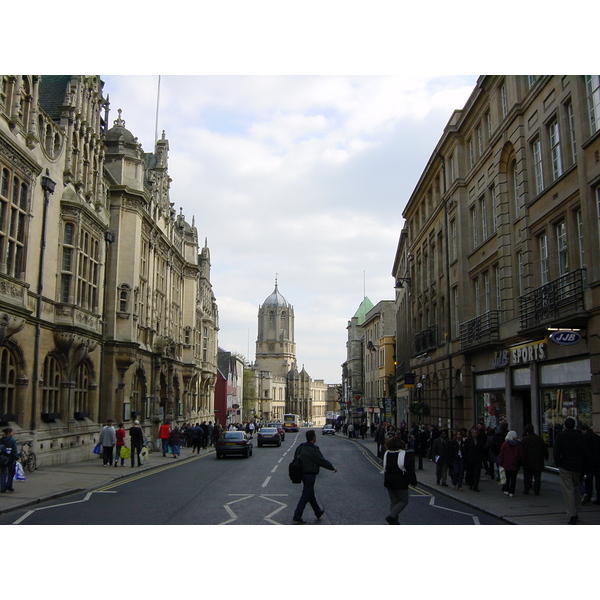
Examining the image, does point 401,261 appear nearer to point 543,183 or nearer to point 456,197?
point 456,197

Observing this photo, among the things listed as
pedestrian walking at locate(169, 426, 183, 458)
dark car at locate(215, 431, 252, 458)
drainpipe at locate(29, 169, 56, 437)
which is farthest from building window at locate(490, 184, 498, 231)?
pedestrian walking at locate(169, 426, 183, 458)

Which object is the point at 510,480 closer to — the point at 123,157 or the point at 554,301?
the point at 554,301

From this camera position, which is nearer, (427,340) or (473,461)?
(473,461)

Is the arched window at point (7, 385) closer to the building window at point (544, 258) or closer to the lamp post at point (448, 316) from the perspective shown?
the building window at point (544, 258)

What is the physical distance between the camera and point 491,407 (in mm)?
24469

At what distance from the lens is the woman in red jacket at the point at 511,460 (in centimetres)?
1510

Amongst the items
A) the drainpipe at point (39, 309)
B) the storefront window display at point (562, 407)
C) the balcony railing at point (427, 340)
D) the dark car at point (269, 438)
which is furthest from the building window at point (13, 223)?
the dark car at point (269, 438)

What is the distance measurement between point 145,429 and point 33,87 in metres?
20.8

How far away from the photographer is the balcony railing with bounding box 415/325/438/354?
34.1 m

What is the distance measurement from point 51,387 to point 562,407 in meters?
18.3

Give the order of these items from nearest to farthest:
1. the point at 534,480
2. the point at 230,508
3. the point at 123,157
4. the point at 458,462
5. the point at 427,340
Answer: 1. the point at 230,508
2. the point at 534,480
3. the point at 458,462
4. the point at 123,157
5. the point at 427,340

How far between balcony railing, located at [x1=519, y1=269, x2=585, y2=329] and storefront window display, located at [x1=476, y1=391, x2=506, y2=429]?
513 cm

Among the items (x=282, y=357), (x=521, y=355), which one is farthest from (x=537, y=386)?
(x=282, y=357)

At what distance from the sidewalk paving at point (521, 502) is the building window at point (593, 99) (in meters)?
9.27
